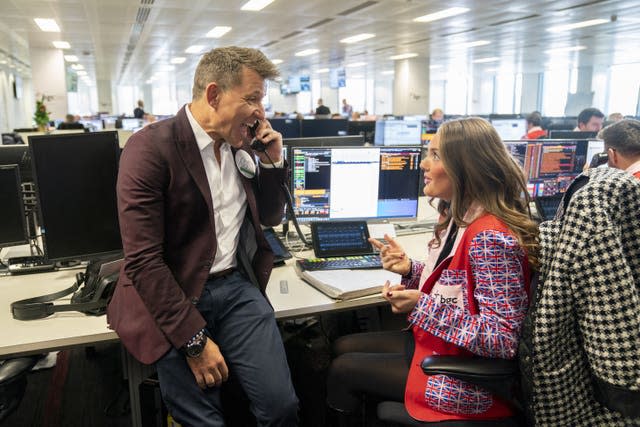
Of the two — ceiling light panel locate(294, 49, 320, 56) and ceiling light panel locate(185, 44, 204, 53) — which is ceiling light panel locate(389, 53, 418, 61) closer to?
ceiling light panel locate(294, 49, 320, 56)

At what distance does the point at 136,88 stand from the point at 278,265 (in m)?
29.8

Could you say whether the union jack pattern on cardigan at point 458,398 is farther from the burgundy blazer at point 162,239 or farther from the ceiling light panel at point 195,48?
the ceiling light panel at point 195,48

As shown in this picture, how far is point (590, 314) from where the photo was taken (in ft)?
3.85

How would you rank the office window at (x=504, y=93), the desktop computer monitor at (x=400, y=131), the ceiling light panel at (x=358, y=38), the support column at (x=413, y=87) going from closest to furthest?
the desktop computer monitor at (x=400, y=131) → the ceiling light panel at (x=358, y=38) → the support column at (x=413, y=87) → the office window at (x=504, y=93)

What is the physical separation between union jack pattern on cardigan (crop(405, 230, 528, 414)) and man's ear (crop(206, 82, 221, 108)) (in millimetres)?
862

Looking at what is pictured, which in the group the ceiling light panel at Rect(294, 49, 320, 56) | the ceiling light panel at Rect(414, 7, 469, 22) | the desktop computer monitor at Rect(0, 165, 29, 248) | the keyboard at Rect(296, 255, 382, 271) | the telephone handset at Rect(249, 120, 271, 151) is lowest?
the keyboard at Rect(296, 255, 382, 271)

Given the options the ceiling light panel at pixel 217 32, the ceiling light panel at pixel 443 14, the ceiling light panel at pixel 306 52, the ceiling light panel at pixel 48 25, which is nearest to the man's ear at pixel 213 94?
the ceiling light panel at pixel 443 14

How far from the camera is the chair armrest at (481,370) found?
134cm

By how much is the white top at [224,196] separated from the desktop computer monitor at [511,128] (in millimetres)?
5864

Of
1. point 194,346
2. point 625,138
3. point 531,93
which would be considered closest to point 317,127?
point 625,138

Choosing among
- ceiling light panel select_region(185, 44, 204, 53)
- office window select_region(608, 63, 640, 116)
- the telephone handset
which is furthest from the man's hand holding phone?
office window select_region(608, 63, 640, 116)

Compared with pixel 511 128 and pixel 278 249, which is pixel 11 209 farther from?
pixel 511 128

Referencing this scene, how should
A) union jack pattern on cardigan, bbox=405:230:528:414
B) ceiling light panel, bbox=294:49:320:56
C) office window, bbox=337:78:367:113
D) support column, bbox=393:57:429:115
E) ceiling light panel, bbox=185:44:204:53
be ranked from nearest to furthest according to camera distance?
Result: union jack pattern on cardigan, bbox=405:230:528:414, ceiling light panel, bbox=185:44:204:53, ceiling light panel, bbox=294:49:320:56, support column, bbox=393:57:429:115, office window, bbox=337:78:367:113

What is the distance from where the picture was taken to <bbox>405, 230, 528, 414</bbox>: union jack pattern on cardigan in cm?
132
